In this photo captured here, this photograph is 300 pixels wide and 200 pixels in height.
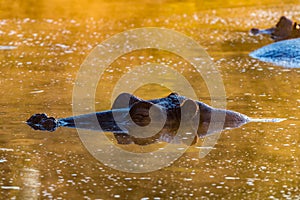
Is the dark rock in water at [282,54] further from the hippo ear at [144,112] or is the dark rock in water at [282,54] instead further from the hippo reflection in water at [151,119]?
the hippo ear at [144,112]

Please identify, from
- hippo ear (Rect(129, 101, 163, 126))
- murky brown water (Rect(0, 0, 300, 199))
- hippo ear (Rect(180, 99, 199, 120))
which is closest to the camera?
murky brown water (Rect(0, 0, 300, 199))

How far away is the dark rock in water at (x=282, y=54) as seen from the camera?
40.9ft

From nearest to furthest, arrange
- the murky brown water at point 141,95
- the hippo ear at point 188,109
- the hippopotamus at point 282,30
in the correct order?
the murky brown water at point 141,95 < the hippo ear at point 188,109 < the hippopotamus at point 282,30

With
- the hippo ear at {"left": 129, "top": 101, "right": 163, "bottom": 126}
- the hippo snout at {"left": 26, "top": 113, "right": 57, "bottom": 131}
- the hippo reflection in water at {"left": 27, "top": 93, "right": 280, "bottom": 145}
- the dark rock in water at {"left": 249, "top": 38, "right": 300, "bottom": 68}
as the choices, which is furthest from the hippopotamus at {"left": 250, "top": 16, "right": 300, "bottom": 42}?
the hippo snout at {"left": 26, "top": 113, "right": 57, "bottom": 131}

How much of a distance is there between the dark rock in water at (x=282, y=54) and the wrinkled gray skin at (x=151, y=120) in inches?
171

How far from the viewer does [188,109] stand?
7.96m

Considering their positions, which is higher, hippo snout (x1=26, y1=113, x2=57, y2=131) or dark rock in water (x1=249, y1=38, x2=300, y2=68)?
dark rock in water (x1=249, y1=38, x2=300, y2=68)

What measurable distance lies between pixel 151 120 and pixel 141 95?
1691 mm

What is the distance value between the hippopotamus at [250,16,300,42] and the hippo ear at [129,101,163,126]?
26.0 ft

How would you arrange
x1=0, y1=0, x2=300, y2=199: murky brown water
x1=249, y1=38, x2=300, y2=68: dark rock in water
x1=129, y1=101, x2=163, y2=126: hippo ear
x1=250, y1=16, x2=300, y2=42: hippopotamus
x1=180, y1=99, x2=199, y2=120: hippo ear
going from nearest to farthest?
x1=0, y1=0, x2=300, y2=199: murky brown water
x1=129, y1=101, x2=163, y2=126: hippo ear
x1=180, y1=99, x2=199, y2=120: hippo ear
x1=249, y1=38, x2=300, y2=68: dark rock in water
x1=250, y1=16, x2=300, y2=42: hippopotamus

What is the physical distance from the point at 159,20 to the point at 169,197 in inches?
527

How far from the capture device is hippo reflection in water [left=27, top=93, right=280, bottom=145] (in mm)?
7715

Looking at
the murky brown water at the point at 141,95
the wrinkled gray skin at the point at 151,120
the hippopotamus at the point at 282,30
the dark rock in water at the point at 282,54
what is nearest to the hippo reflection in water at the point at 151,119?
the wrinkled gray skin at the point at 151,120

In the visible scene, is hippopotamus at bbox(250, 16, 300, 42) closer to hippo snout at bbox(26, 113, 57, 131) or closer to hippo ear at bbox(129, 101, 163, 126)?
hippo ear at bbox(129, 101, 163, 126)
